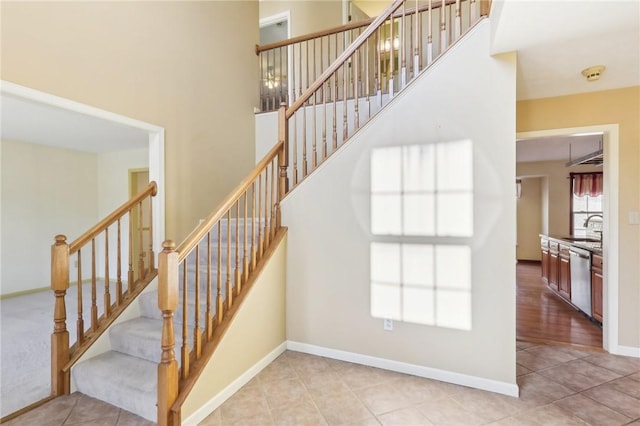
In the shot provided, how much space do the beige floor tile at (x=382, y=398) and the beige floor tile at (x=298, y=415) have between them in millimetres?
358

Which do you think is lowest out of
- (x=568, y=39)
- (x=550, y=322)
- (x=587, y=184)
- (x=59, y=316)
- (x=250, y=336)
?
(x=550, y=322)

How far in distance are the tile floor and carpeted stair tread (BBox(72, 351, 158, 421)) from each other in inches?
2.3

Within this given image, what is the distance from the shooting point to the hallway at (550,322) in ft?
10.7

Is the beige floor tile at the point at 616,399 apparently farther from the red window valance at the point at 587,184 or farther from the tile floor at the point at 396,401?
the red window valance at the point at 587,184

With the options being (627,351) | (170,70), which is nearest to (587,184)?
(627,351)

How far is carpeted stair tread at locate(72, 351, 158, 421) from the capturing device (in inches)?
77.9

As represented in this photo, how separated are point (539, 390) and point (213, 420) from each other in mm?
2344

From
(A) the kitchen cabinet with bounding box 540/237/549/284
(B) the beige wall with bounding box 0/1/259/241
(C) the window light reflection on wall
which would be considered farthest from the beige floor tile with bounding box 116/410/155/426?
(A) the kitchen cabinet with bounding box 540/237/549/284

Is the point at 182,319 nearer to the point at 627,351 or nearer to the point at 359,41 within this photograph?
the point at 359,41

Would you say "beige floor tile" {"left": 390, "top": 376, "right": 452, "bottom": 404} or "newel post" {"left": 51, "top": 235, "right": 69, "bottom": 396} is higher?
"newel post" {"left": 51, "top": 235, "right": 69, "bottom": 396}

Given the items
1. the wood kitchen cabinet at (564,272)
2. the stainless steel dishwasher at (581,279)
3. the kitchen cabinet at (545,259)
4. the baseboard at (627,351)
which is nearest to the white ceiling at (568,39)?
the stainless steel dishwasher at (581,279)

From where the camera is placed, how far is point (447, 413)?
→ 2.03 m

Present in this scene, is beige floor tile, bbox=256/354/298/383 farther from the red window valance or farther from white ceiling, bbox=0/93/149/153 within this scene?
the red window valance

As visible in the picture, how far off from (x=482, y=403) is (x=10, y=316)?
538cm
